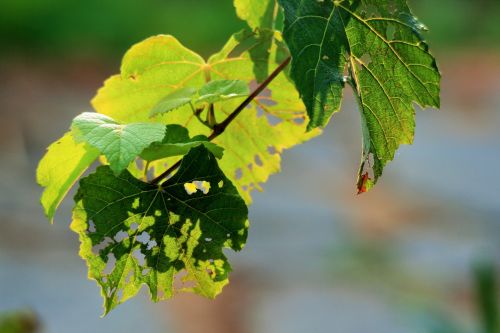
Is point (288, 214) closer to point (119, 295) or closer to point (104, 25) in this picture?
point (104, 25)

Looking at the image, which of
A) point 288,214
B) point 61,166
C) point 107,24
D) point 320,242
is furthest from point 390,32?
point 107,24

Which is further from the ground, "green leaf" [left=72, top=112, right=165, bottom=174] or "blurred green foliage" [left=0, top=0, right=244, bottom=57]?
"blurred green foliage" [left=0, top=0, right=244, bottom=57]

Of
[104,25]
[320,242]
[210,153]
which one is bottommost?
[210,153]

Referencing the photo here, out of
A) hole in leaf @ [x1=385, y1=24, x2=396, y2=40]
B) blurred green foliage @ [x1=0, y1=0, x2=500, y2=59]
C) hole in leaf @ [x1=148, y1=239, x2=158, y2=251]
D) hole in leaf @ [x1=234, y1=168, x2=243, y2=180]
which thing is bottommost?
hole in leaf @ [x1=148, y1=239, x2=158, y2=251]

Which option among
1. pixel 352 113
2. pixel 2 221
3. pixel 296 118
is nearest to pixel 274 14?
pixel 296 118

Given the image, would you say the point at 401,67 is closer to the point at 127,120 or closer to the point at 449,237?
the point at 127,120

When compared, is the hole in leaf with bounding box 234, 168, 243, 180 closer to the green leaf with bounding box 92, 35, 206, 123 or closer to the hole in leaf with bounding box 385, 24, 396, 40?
the green leaf with bounding box 92, 35, 206, 123

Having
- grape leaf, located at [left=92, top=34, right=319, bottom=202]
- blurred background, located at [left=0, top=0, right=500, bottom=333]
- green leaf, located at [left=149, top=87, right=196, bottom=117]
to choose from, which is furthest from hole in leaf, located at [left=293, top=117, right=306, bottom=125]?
blurred background, located at [left=0, top=0, right=500, bottom=333]
